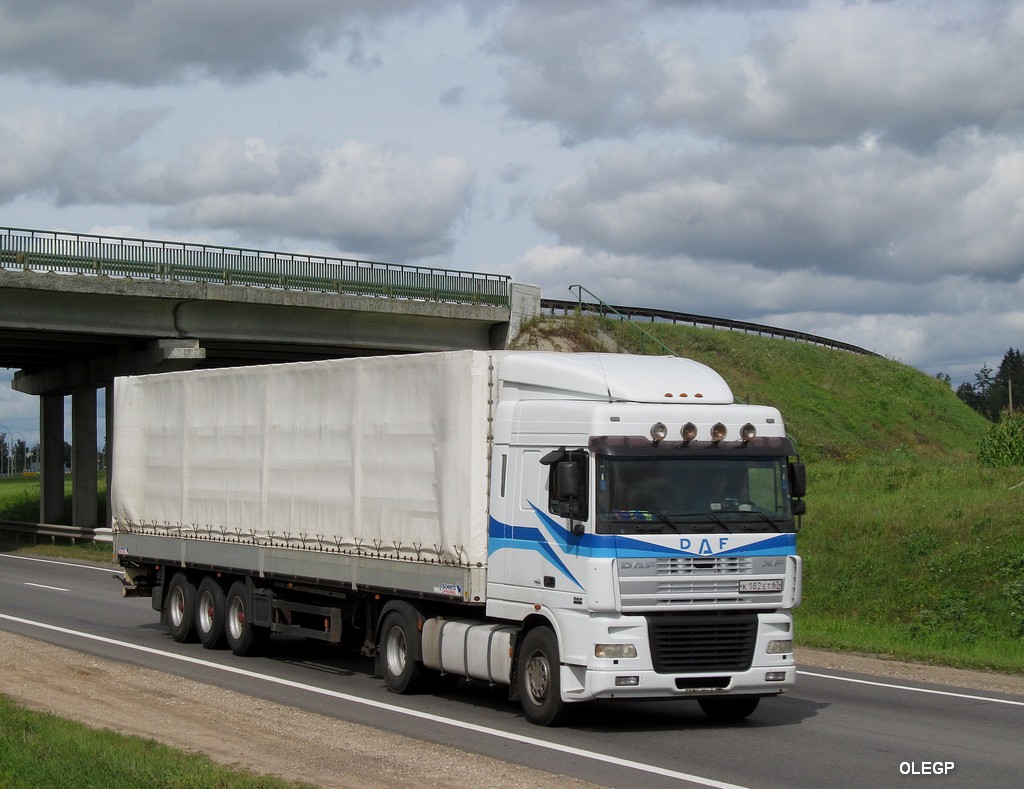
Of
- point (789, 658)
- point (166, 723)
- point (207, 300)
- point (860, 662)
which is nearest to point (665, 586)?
point (789, 658)

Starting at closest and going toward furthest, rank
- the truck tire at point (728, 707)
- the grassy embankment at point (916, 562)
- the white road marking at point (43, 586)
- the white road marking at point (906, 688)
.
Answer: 1. the truck tire at point (728, 707)
2. the white road marking at point (906, 688)
3. the grassy embankment at point (916, 562)
4. the white road marking at point (43, 586)

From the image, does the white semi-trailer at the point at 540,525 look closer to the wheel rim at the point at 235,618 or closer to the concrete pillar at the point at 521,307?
the wheel rim at the point at 235,618

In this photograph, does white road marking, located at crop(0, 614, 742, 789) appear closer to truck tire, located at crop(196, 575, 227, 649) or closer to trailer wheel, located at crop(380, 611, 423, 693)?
trailer wheel, located at crop(380, 611, 423, 693)

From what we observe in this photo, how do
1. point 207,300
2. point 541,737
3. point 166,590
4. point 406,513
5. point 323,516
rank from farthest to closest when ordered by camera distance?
point 207,300 < point 166,590 < point 323,516 < point 406,513 < point 541,737

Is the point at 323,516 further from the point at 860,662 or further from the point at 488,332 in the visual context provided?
the point at 488,332

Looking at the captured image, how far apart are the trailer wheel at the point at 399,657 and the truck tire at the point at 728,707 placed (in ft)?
9.67

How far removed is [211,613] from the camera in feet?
59.4

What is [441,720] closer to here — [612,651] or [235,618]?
[612,651]

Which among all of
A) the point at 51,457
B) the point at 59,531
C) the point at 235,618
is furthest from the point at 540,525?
the point at 51,457

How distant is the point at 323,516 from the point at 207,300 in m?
24.9

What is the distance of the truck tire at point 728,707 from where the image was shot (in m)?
12.7

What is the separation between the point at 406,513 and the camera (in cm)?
1405

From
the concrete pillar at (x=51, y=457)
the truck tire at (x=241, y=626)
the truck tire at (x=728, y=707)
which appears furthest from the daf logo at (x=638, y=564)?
the concrete pillar at (x=51, y=457)

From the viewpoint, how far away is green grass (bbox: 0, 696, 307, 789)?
29.6ft
